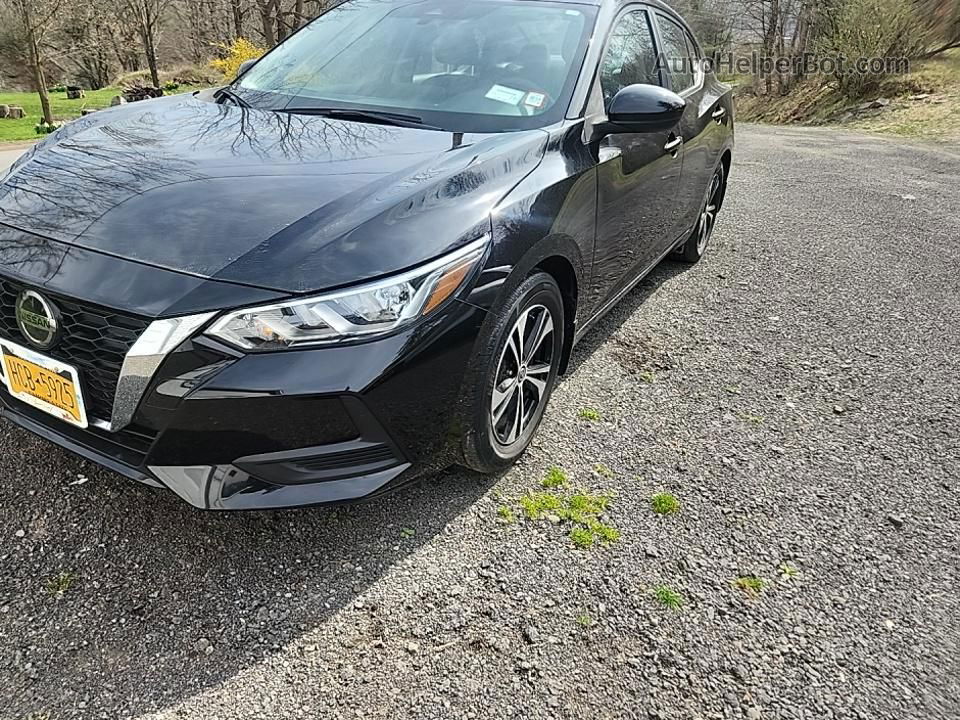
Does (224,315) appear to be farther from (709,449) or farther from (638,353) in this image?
(638,353)

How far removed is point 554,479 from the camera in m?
2.67

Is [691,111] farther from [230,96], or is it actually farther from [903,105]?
[903,105]

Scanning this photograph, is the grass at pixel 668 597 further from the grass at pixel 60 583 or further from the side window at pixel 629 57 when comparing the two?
the side window at pixel 629 57

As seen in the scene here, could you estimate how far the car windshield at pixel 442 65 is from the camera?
2773 mm

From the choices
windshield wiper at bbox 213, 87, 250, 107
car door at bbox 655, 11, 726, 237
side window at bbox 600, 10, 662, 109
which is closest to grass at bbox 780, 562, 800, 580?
side window at bbox 600, 10, 662, 109

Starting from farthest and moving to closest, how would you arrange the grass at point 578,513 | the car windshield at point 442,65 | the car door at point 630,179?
the car door at point 630,179 < the car windshield at point 442,65 < the grass at point 578,513

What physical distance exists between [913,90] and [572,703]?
65.1 ft

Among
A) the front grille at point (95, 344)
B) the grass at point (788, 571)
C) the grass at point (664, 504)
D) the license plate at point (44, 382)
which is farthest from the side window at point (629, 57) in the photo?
the license plate at point (44, 382)

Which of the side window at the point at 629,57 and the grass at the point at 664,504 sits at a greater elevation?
the side window at the point at 629,57

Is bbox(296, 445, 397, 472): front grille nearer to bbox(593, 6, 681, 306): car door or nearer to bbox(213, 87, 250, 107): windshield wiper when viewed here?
bbox(593, 6, 681, 306): car door

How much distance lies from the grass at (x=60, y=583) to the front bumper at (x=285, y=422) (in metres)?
0.38

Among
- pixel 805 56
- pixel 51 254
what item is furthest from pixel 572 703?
pixel 805 56

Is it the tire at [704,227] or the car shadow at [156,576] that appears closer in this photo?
the car shadow at [156,576]

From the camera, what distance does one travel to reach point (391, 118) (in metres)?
2.73
